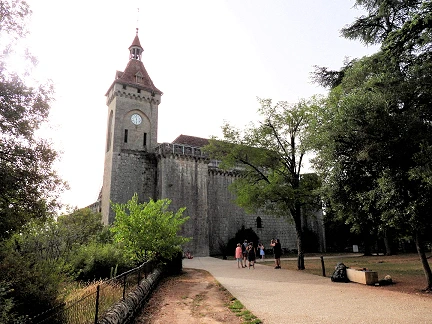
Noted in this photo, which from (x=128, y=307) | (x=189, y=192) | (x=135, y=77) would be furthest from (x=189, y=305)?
(x=135, y=77)

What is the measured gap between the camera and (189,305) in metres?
8.89

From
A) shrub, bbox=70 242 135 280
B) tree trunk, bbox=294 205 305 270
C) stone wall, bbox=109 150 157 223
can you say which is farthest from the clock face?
shrub, bbox=70 242 135 280

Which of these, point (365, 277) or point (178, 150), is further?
point (178, 150)

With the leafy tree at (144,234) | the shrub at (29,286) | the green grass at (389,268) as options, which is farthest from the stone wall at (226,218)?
the shrub at (29,286)

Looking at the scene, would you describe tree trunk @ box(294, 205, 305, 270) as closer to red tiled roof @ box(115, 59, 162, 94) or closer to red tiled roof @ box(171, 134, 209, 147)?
red tiled roof @ box(171, 134, 209, 147)

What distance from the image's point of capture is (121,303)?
6.73 metres

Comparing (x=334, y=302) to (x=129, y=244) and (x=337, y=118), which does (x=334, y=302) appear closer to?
(x=337, y=118)

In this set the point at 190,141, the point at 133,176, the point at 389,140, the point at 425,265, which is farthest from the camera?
the point at 190,141

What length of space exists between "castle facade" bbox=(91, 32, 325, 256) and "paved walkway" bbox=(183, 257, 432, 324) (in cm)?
2040

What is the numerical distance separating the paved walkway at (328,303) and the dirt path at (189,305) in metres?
0.60

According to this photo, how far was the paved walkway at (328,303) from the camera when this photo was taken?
6.48 meters

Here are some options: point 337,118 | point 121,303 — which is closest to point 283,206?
point 337,118

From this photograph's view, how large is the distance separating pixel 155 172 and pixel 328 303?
89.0 feet

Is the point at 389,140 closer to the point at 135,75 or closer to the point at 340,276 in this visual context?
the point at 340,276
